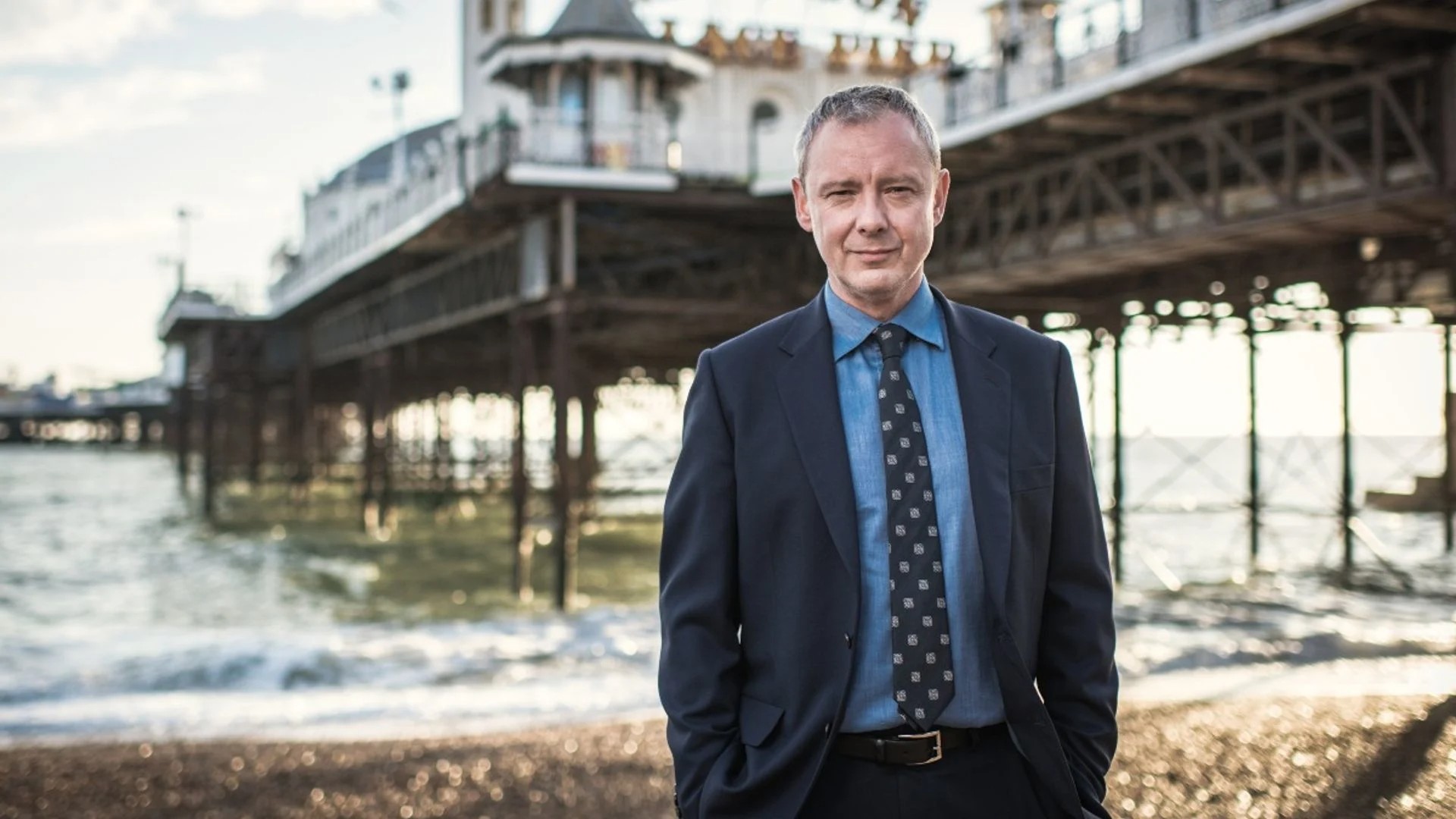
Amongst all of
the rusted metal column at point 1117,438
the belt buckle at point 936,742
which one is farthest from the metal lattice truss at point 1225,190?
the belt buckle at point 936,742

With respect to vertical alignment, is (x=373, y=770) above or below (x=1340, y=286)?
below

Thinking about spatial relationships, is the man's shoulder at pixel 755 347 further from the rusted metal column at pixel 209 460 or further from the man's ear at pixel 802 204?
the rusted metal column at pixel 209 460

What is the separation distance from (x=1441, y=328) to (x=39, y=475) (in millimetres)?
78384

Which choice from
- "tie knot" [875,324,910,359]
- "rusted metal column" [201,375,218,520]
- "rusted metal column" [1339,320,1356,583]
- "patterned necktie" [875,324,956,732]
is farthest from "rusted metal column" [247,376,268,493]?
"patterned necktie" [875,324,956,732]

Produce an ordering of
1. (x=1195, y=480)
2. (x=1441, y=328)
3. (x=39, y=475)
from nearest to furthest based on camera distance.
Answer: (x=1441, y=328) → (x=39, y=475) → (x=1195, y=480)

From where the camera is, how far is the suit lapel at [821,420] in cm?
250

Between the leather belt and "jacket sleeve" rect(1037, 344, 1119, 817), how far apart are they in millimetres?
226

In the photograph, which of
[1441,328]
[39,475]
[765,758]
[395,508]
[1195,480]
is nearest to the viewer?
[765,758]

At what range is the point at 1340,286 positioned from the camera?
70.0 feet

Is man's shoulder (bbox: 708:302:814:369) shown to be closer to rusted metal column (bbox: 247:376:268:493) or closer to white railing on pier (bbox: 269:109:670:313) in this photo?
white railing on pier (bbox: 269:109:670:313)

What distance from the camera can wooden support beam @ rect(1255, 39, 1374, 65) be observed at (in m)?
12.2

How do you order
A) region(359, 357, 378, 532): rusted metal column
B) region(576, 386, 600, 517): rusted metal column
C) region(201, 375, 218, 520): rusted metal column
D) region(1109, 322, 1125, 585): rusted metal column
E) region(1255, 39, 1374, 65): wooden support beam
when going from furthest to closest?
region(201, 375, 218, 520): rusted metal column, region(576, 386, 600, 517): rusted metal column, region(359, 357, 378, 532): rusted metal column, region(1109, 322, 1125, 585): rusted metal column, region(1255, 39, 1374, 65): wooden support beam

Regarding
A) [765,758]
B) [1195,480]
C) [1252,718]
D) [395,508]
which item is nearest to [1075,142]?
[1252,718]

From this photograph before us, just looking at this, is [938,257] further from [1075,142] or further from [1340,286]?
[1340,286]
